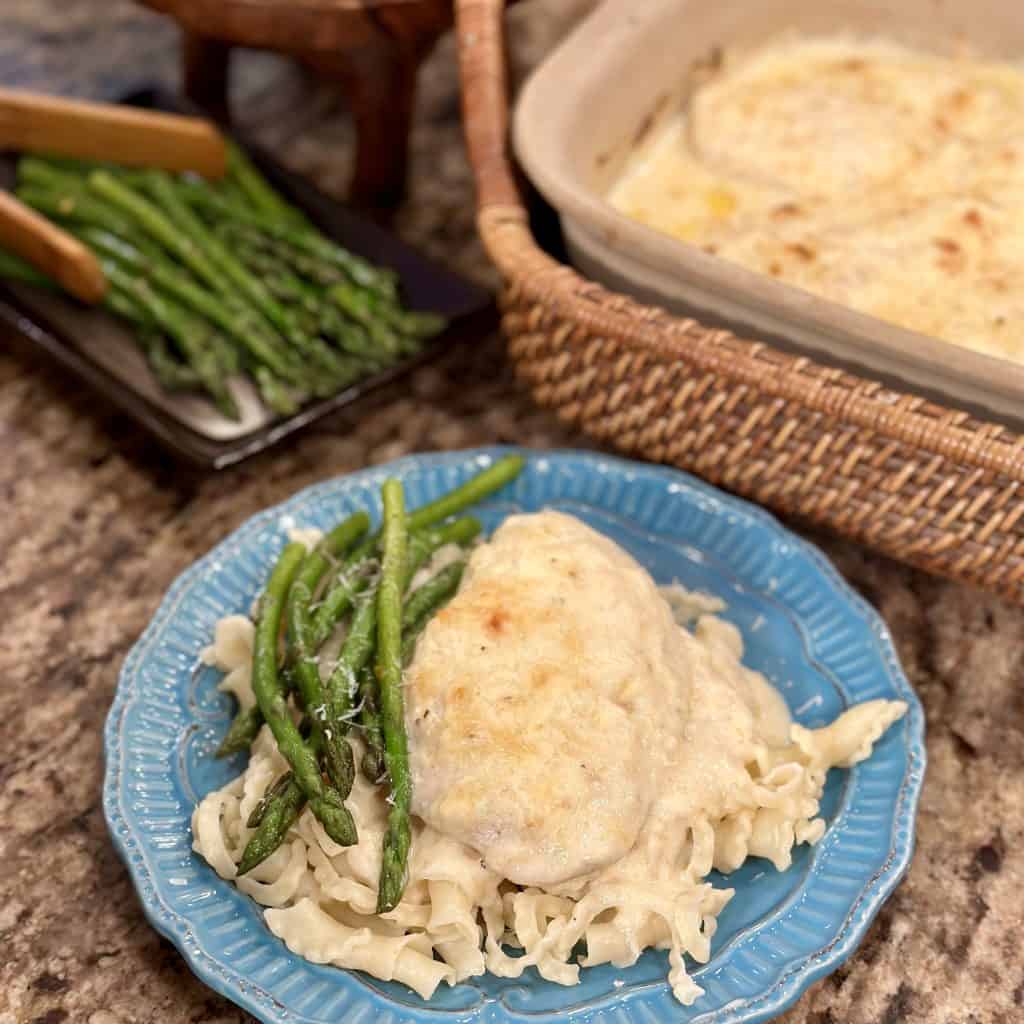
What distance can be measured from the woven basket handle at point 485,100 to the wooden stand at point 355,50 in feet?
0.92

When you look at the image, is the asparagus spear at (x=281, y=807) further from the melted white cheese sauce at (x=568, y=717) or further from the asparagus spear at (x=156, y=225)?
the asparagus spear at (x=156, y=225)

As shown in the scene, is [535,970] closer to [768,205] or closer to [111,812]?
[111,812]

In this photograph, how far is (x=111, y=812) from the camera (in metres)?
2.34

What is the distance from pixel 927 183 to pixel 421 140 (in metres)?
1.99

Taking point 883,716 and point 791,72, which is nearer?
point 883,716

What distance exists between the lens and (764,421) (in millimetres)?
2834

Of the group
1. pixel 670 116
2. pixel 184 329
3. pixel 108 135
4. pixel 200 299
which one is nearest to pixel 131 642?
pixel 184 329

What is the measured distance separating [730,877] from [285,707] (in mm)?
913

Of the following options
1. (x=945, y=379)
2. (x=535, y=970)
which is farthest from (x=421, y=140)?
(x=535, y=970)

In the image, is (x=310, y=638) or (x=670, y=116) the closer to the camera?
(x=310, y=638)

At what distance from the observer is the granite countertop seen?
7.79 feet

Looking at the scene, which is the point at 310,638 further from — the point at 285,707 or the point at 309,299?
the point at 309,299

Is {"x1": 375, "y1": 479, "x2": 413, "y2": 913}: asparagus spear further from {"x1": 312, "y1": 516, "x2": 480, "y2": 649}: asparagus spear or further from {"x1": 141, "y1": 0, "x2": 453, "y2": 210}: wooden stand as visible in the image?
{"x1": 141, "y1": 0, "x2": 453, "y2": 210}: wooden stand

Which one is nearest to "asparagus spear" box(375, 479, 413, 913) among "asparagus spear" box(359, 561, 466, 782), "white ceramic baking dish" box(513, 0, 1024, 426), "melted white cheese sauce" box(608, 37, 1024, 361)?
"asparagus spear" box(359, 561, 466, 782)
